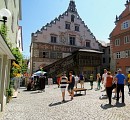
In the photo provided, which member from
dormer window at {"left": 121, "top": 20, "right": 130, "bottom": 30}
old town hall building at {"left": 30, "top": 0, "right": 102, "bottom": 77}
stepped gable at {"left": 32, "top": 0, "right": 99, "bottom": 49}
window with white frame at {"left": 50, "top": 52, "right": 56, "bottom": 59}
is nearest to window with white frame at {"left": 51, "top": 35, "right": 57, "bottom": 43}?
old town hall building at {"left": 30, "top": 0, "right": 102, "bottom": 77}

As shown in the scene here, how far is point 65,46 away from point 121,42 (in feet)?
37.0

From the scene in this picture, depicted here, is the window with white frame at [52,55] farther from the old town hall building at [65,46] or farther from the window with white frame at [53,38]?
the window with white frame at [53,38]

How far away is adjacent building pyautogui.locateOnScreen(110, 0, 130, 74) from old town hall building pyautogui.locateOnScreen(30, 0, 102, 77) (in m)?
3.60

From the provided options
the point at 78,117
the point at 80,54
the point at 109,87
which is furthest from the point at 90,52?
the point at 78,117

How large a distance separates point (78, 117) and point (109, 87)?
424 centimetres

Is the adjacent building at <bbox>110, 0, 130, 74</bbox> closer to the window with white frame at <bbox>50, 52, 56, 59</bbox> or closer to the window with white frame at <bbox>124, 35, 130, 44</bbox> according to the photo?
the window with white frame at <bbox>124, 35, 130, 44</bbox>

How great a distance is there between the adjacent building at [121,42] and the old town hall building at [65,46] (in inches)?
142

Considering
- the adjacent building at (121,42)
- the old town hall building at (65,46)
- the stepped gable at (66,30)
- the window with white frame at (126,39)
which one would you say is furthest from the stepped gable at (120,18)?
the stepped gable at (66,30)

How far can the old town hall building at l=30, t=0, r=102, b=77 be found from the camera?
37125 millimetres

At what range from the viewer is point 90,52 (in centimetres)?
3866

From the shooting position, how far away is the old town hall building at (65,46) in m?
37.1

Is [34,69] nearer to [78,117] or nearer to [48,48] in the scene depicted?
[48,48]

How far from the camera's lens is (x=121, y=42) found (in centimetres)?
3656

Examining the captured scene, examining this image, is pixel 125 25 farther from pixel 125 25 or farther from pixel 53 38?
pixel 53 38
